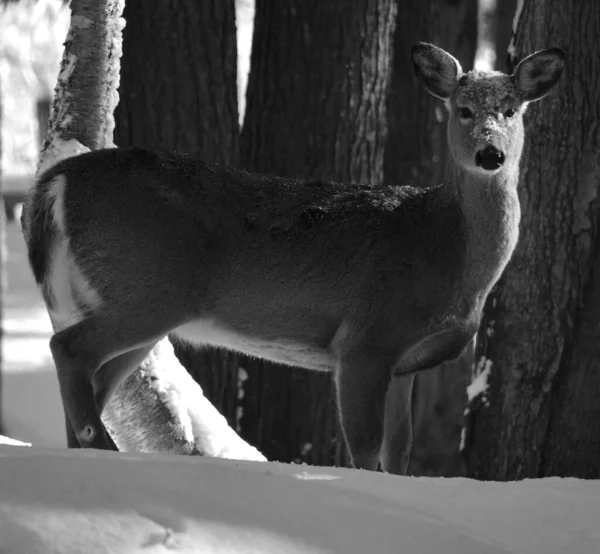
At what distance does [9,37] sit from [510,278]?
53.2 ft

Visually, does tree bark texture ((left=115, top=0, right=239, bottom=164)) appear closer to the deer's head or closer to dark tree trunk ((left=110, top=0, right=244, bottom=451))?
dark tree trunk ((left=110, top=0, right=244, bottom=451))

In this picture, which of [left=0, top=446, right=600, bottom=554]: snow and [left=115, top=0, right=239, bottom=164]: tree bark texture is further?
[left=115, top=0, right=239, bottom=164]: tree bark texture

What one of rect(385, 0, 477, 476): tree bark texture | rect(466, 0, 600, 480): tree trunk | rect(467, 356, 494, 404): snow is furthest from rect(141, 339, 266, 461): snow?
rect(385, 0, 477, 476): tree bark texture

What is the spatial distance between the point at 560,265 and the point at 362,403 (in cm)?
189

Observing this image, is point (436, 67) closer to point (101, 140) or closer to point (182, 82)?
point (101, 140)

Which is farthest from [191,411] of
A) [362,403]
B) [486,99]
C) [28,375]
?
[28,375]

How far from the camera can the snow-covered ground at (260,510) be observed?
3123mm

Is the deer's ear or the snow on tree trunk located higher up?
the deer's ear

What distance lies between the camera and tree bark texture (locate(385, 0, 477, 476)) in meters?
9.44

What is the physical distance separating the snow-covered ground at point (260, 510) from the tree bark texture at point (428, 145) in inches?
213

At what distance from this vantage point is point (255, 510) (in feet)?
11.2

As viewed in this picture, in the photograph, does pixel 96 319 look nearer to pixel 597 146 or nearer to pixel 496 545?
pixel 496 545

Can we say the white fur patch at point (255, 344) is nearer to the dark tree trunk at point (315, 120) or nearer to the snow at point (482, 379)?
the snow at point (482, 379)

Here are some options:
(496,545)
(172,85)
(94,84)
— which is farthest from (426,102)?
(496,545)
